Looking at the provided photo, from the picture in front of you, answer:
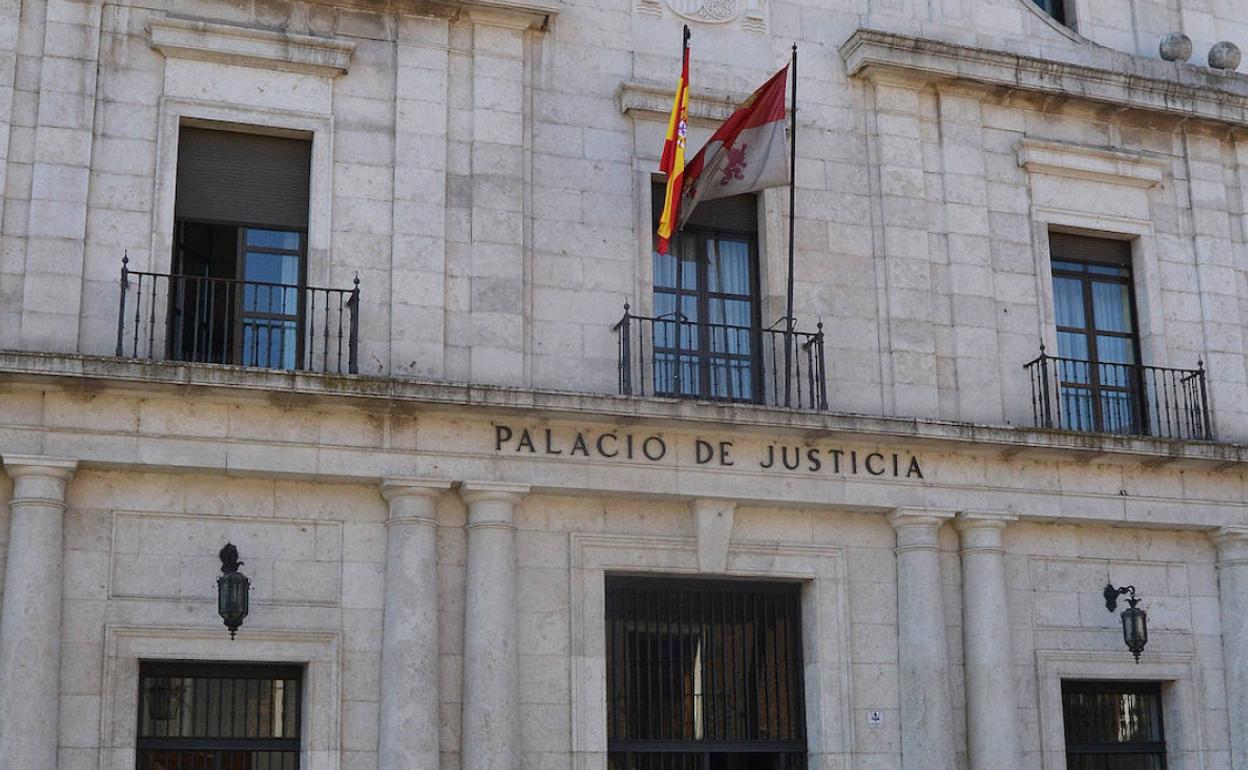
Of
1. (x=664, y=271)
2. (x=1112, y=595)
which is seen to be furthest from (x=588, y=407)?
(x=1112, y=595)

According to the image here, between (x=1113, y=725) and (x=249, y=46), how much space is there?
10392mm

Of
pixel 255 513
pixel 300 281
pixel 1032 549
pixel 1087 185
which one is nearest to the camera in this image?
pixel 255 513

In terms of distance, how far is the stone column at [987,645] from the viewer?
14766 mm

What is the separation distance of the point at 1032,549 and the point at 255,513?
24.3 feet

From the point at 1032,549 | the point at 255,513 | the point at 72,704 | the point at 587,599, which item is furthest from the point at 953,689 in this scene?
the point at 72,704

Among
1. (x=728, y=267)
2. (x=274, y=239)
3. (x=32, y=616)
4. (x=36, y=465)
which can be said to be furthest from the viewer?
(x=728, y=267)

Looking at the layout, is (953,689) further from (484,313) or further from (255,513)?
(255,513)

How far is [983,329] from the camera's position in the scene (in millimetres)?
16125

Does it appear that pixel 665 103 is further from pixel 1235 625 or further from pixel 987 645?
pixel 1235 625

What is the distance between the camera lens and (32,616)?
40.5 ft

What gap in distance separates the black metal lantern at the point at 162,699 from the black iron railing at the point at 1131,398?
8.67m

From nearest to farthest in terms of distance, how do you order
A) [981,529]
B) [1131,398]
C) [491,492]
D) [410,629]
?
1. [410,629]
2. [491,492]
3. [981,529]
4. [1131,398]

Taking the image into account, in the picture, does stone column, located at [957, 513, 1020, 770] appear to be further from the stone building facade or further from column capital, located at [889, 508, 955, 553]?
column capital, located at [889, 508, 955, 553]

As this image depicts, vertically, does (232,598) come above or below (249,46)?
below
